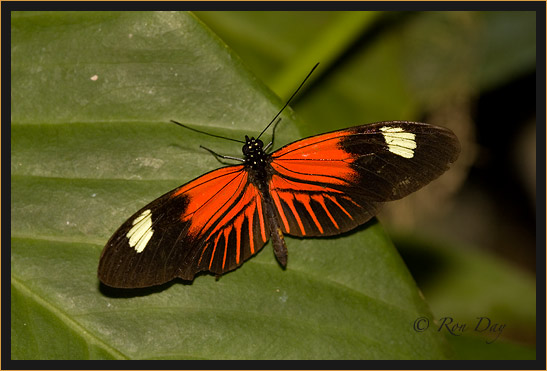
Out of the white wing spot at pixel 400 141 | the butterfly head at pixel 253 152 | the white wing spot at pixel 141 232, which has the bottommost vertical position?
the white wing spot at pixel 141 232

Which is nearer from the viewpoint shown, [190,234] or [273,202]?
[190,234]

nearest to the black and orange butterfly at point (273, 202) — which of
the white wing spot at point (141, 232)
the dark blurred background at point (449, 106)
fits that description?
the white wing spot at point (141, 232)

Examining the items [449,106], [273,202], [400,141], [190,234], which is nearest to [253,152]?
[273,202]

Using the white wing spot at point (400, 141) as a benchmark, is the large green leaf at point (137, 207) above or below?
below

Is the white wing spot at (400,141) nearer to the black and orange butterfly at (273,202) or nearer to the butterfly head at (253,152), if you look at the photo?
the black and orange butterfly at (273,202)

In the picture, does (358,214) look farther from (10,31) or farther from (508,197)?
(508,197)

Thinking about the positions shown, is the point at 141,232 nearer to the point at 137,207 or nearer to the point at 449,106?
the point at 137,207

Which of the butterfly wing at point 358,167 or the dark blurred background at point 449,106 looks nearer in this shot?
the butterfly wing at point 358,167

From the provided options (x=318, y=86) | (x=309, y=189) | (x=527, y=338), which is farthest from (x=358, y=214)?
(x=527, y=338)
